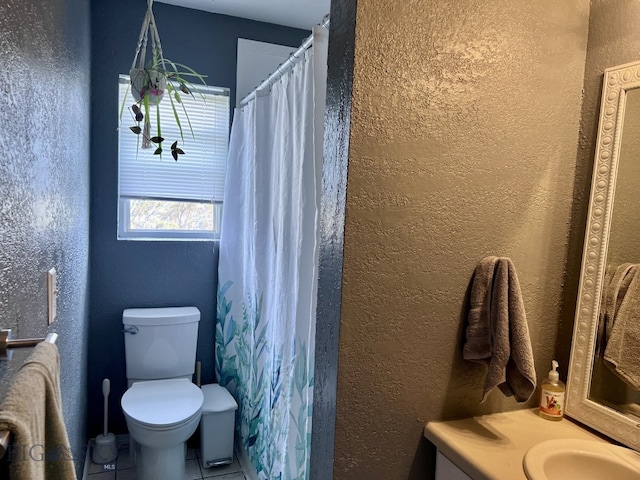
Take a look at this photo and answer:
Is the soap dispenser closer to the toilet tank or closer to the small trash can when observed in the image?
the small trash can

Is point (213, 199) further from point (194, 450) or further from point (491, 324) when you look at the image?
point (491, 324)

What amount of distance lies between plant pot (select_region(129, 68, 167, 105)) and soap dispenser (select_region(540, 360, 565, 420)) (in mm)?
1812

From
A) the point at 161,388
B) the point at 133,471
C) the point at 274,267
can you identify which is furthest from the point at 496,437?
the point at 133,471

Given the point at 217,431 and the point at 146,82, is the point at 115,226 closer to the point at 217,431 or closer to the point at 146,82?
the point at 146,82

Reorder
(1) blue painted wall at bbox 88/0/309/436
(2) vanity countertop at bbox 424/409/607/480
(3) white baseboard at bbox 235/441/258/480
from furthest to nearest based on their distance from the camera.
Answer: (1) blue painted wall at bbox 88/0/309/436, (3) white baseboard at bbox 235/441/258/480, (2) vanity countertop at bbox 424/409/607/480

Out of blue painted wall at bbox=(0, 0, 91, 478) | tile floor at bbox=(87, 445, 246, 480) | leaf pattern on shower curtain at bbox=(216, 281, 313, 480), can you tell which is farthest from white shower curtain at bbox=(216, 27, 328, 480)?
blue painted wall at bbox=(0, 0, 91, 478)

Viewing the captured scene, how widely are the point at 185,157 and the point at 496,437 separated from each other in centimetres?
224

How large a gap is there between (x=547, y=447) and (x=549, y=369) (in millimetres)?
304

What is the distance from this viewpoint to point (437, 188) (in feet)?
3.55

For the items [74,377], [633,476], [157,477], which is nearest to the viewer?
[633,476]

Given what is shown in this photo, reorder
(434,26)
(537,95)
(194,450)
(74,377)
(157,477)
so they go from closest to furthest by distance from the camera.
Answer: (434,26) < (537,95) < (74,377) < (157,477) < (194,450)

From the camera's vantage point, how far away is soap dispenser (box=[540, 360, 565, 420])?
1166 mm

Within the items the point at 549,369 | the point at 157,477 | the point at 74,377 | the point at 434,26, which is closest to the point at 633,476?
the point at 549,369

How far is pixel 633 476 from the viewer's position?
37.2 inches
